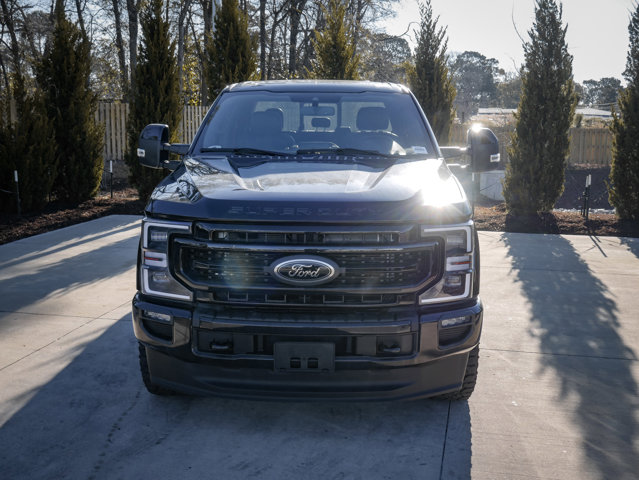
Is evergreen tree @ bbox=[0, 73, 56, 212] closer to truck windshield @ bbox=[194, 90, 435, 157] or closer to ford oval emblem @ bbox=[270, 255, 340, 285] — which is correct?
truck windshield @ bbox=[194, 90, 435, 157]

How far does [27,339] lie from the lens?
15.8ft

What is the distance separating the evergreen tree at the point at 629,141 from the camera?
34.9 feet

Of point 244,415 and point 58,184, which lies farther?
point 58,184

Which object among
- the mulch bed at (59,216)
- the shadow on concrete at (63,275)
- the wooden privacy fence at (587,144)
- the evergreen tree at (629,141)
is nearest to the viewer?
the shadow on concrete at (63,275)

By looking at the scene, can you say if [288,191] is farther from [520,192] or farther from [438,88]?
[438,88]

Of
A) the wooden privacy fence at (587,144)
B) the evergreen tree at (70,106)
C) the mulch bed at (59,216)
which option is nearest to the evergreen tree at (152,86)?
the mulch bed at (59,216)

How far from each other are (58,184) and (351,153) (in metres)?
9.60

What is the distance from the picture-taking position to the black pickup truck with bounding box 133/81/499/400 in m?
3.07

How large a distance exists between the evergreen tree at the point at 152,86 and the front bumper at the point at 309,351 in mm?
9836

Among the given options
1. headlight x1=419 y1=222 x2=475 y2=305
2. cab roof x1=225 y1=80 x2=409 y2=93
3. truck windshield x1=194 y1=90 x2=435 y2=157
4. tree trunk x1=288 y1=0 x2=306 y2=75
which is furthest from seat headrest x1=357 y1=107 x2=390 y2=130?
tree trunk x1=288 y1=0 x2=306 y2=75

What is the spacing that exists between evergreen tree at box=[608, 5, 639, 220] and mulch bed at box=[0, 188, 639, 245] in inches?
14.2

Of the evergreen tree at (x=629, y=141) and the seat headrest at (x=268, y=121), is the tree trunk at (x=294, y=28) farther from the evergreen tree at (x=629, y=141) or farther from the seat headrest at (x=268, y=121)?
the seat headrest at (x=268, y=121)

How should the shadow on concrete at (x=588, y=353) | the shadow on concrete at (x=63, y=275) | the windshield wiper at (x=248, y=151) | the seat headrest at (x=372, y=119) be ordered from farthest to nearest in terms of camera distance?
the shadow on concrete at (x=63, y=275)
the seat headrest at (x=372, y=119)
the windshield wiper at (x=248, y=151)
the shadow on concrete at (x=588, y=353)

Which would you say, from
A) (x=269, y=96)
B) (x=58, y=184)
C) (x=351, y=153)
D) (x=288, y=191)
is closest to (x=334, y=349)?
(x=288, y=191)
